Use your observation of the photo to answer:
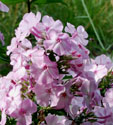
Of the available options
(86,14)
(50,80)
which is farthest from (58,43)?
(86,14)

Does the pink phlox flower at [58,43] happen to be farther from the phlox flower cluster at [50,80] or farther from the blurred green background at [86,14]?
the blurred green background at [86,14]

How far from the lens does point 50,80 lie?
753mm

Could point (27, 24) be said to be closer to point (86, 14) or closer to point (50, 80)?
point (50, 80)

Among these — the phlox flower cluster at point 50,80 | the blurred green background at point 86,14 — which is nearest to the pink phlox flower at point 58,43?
the phlox flower cluster at point 50,80

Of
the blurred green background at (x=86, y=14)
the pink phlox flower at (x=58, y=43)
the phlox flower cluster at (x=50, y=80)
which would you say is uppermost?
the blurred green background at (x=86, y=14)

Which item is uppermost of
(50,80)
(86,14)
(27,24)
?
(86,14)

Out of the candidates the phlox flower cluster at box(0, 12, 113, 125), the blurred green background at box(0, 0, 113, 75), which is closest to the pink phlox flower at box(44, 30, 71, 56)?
the phlox flower cluster at box(0, 12, 113, 125)

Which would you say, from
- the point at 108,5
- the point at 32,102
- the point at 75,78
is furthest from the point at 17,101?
the point at 108,5

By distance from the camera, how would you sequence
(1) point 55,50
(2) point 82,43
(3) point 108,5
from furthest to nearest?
(3) point 108,5 < (2) point 82,43 < (1) point 55,50

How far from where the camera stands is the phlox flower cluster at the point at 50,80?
29.9 inches

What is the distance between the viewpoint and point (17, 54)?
812mm

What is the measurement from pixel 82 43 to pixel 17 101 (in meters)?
0.22

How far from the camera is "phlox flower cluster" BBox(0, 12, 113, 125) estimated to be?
759mm

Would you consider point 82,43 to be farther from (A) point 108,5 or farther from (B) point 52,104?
(A) point 108,5
